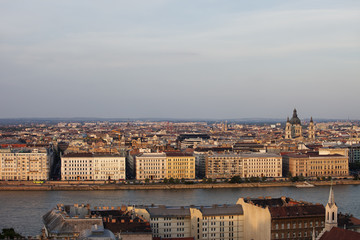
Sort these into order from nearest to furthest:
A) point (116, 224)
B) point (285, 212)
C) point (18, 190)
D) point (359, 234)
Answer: point (359, 234)
point (116, 224)
point (285, 212)
point (18, 190)

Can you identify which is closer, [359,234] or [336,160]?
[359,234]

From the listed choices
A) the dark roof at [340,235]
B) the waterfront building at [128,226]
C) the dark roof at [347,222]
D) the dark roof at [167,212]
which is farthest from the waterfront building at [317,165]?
the dark roof at [340,235]

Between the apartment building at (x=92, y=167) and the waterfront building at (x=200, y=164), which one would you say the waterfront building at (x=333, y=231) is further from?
the waterfront building at (x=200, y=164)

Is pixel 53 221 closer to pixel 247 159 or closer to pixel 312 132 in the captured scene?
pixel 247 159

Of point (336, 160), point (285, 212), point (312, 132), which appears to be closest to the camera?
point (285, 212)

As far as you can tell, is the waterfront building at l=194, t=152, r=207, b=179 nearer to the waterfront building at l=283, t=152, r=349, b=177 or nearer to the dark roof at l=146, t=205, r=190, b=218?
the waterfront building at l=283, t=152, r=349, b=177

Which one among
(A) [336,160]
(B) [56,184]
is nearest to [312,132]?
(A) [336,160]
